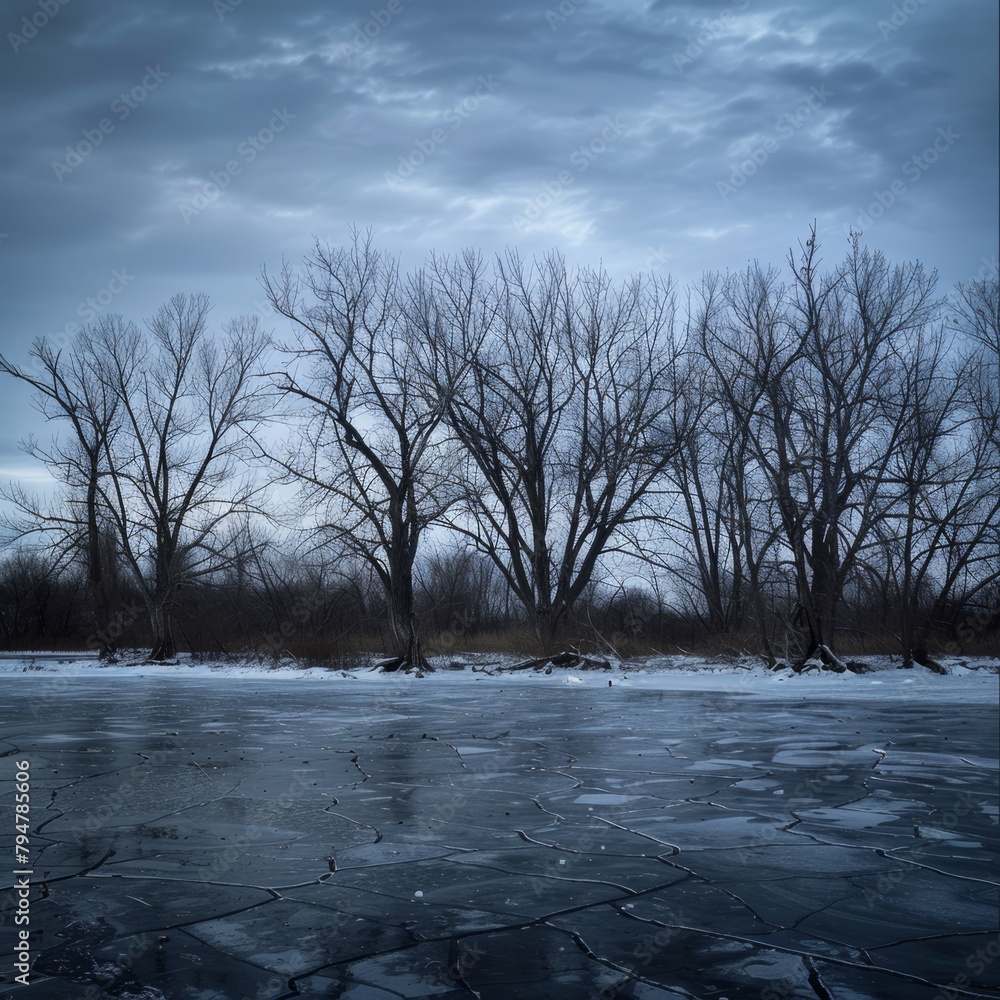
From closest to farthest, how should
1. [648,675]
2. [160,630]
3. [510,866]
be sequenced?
[510,866], [648,675], [160,630]

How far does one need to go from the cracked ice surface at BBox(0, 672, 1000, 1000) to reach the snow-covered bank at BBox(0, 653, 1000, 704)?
5.97 m

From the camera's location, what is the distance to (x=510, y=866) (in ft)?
13.8

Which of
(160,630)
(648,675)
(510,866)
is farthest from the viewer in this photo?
(160,630)

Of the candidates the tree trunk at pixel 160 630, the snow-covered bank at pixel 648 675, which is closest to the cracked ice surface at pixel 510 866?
A: the snow-covered bank at pixel 648 675

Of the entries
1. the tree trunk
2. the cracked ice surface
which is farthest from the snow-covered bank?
the cracked ice surface

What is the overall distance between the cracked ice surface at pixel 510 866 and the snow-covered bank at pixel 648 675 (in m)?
5.97

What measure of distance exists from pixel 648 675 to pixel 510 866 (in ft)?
48.5

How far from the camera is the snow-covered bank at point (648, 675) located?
1461cm

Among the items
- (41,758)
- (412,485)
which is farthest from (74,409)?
(41,758)

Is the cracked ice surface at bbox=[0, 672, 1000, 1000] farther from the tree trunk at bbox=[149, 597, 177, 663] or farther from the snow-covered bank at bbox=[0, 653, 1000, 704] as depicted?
the tree trunk at bbox=[149, 597, 177, 663]

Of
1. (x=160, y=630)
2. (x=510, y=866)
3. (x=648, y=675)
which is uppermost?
(x=160, y=630)

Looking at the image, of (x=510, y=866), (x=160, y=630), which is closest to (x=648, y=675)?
(x=160, y=630)

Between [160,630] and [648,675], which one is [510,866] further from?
[160,630]

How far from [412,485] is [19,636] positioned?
23068 millimetres
